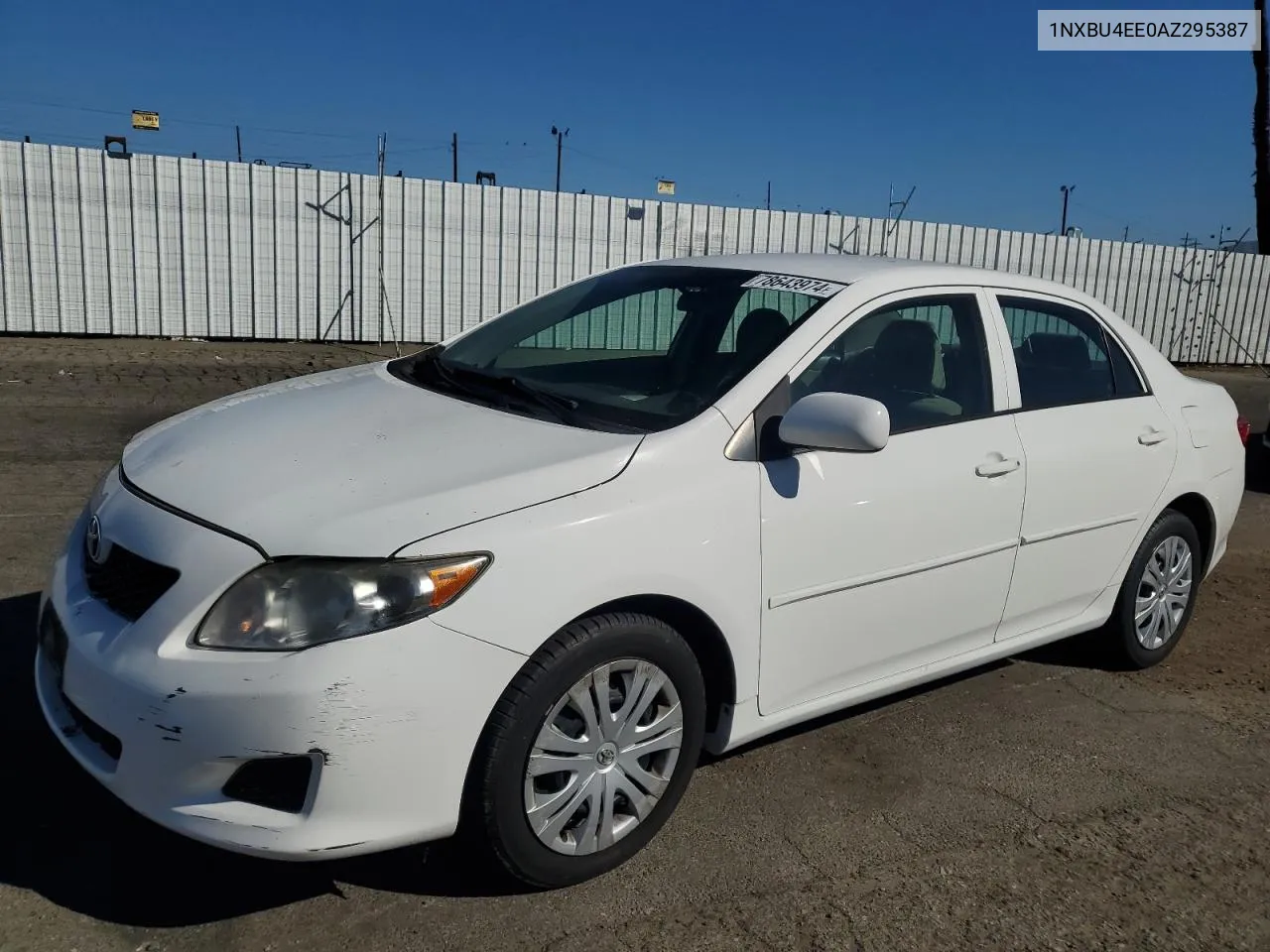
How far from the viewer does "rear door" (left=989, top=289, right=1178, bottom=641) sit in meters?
3.90

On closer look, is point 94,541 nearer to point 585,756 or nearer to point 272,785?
point 272,785

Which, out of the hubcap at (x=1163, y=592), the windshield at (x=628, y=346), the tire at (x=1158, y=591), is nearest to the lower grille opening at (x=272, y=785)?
the windshield at (x=628, y=346)

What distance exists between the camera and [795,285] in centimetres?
368

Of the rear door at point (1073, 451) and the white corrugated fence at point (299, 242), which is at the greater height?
the white corrugated fence at point (299, 242)

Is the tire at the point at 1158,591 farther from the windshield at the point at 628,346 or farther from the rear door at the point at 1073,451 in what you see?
the windshield at the point at 628,346

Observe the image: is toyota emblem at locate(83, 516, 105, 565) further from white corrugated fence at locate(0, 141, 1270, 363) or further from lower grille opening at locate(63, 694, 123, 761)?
white corrugated fence at locate(0, 141, 1270, 363)

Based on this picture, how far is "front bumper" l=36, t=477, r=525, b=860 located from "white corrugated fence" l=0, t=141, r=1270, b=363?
1127 centimetres

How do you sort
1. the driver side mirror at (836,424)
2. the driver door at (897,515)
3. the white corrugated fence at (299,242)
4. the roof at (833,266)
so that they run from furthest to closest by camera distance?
the white corrugated fence at (299,242)
the roof at (833,266)
the driver door at (897,515)
the driver side mirror at (836,424)

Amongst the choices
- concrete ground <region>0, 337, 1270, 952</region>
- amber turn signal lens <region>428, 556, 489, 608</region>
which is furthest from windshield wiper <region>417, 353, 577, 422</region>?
concrete ground <region>0, 337, 1270, 952</region>

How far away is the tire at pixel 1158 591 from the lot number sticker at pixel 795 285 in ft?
6.19

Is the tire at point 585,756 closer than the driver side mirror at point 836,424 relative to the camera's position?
Yes

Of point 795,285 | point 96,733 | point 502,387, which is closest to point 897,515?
point 795,285

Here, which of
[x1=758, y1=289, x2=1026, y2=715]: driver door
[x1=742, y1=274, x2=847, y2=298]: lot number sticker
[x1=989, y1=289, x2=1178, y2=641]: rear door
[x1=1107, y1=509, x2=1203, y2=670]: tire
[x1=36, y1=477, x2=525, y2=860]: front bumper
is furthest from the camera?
[x1=1107, y1=509, x2=1203, y2=670]: tire

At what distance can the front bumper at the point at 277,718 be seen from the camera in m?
2.38
